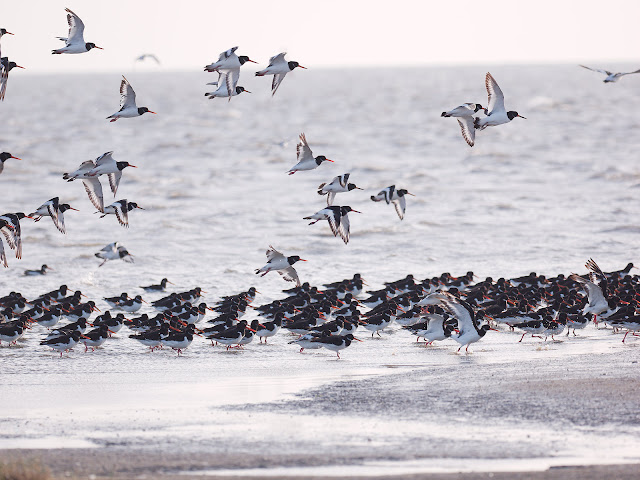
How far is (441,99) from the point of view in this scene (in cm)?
12775

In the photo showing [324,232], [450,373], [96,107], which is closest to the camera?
[450,373]

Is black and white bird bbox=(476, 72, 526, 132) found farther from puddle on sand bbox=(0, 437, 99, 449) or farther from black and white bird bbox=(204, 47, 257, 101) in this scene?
puddle on sand bbox=(0, 437, 99, 449)

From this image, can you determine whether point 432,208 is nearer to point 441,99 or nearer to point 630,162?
point 630,162

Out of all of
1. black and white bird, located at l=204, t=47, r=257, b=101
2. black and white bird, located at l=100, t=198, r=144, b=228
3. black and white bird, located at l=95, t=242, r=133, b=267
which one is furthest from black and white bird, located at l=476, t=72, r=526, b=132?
black and white bird, located at l=95, t=242, r=133, b=267

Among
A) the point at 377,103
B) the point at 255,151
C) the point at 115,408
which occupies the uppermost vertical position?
the point at 377,103

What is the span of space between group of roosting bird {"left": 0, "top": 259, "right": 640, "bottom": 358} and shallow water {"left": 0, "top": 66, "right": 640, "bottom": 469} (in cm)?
32

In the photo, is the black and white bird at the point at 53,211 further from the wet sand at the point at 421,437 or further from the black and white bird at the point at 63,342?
the wet sand at the point at 421,437

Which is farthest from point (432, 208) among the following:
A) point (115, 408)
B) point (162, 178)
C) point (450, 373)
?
point (115, 408)

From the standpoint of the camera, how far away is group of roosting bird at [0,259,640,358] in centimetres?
1647

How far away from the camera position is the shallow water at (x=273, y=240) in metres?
12.5

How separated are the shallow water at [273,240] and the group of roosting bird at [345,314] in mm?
325

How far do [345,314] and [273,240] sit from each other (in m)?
11.9

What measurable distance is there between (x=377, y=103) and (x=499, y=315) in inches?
4176

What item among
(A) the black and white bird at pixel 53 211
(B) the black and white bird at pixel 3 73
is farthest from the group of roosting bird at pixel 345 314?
(B) the black and white bird at pixel 3 73
